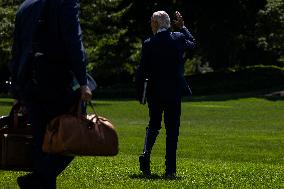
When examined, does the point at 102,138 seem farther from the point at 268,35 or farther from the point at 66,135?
the point at 268,35

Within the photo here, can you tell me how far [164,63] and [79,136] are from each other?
461 centimetres

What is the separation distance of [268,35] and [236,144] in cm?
4100

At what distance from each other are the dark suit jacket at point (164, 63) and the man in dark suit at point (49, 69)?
424cm

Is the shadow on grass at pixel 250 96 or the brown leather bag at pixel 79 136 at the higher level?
the brown leather bag at pixel 79 136

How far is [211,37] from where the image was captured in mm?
57406

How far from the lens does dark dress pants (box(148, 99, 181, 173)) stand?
1046cm

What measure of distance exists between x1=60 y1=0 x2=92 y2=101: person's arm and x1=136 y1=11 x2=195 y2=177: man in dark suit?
4377 mm

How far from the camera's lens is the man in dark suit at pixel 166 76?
10.5 meters

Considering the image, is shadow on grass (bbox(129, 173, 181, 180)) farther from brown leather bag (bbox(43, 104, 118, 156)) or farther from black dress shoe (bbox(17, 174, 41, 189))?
brown leather bag (bbox(43, 104, 118, 156))

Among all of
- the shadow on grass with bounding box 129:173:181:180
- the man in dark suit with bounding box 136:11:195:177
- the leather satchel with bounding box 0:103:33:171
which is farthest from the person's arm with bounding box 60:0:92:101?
the man in dark suit with bounding box 136:11:195:177

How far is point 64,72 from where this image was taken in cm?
622

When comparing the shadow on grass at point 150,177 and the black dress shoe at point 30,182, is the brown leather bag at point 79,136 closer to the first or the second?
the black dress shoe at point 30,182

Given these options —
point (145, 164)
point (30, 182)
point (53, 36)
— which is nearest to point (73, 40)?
point (53, 36)

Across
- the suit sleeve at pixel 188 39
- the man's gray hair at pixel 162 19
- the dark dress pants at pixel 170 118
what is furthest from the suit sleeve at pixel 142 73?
the suit sleeve at pixel 188 39
